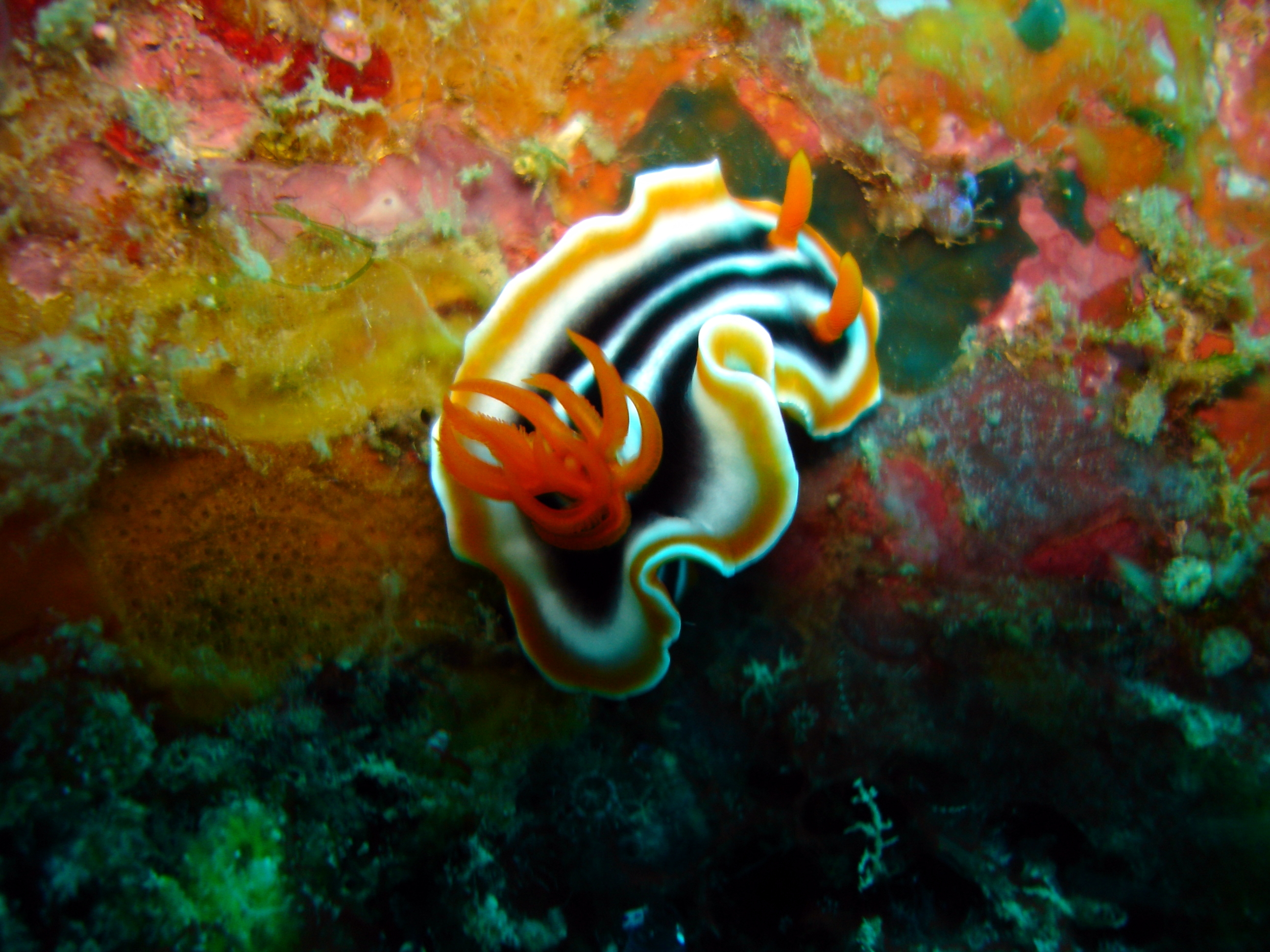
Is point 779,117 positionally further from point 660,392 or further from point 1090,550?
point 1090,550

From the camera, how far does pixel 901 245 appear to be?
305 centimetres

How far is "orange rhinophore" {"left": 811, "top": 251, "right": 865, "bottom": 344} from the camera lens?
2.58 m

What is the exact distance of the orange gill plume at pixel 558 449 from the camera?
206 cm

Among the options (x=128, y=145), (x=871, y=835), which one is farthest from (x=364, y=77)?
(x=871, y=835)

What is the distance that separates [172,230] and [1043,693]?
4.00 m

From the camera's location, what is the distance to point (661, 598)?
250cm

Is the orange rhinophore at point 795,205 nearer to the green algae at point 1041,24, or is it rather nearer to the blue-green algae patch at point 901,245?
the blue-green algae patch at point 901,245

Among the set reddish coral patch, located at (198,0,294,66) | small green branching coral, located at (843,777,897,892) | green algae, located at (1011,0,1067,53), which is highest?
green algae, located at (1011,0,1067,53)

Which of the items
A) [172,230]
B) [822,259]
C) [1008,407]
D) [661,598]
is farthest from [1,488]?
[1008,407]

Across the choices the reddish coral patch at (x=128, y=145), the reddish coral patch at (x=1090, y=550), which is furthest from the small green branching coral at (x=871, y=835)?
the reddish coral patch at (x=128, y=145)

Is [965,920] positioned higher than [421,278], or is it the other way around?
[421,278]

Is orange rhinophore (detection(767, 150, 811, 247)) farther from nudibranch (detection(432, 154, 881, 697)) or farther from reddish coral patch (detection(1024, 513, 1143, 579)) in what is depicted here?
reddish coral patch (detection(1024, 513, 1143, 579))

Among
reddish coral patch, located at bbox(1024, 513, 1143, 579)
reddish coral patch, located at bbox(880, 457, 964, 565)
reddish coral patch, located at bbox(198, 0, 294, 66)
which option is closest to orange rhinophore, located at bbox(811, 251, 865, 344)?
reddish coral patch, located at bbox(880, 457, 964, 565)

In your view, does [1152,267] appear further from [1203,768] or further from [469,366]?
[469,366]
